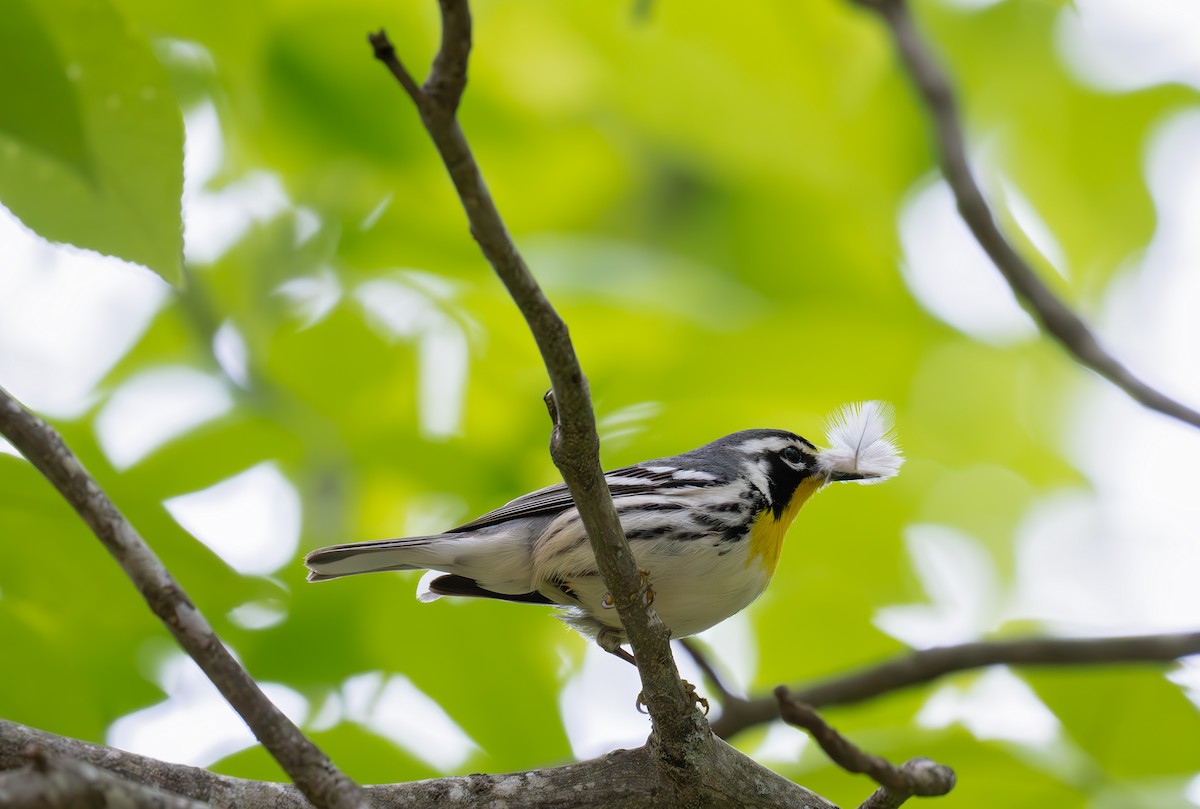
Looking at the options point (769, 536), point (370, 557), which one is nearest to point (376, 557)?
point (370, 557)

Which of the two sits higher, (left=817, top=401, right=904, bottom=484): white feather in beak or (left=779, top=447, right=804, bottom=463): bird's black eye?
(left=779, top=447, right=804, bottom=463): bird's black eye

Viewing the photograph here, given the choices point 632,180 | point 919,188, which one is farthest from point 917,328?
point 632,180

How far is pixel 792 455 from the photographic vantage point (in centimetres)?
468

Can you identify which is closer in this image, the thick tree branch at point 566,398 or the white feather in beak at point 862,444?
the thick tree branch at point 566,398

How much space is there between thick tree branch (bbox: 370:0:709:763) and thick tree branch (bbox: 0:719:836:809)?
0.10 metres

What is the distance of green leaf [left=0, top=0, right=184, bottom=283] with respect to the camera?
2.26m

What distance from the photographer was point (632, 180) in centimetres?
662

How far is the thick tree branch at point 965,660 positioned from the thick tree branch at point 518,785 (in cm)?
25

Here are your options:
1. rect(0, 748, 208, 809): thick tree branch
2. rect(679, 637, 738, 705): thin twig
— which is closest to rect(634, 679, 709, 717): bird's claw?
rect(679, 637, 738, 705): thin twig

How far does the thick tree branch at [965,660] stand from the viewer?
278 centimetres

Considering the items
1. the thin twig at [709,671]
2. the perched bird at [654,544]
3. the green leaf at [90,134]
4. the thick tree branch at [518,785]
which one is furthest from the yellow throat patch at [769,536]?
the green leaf at [90,134]

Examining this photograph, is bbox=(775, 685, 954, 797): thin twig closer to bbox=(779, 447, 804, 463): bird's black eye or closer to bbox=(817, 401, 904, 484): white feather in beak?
bbox=(817, 401, 904, 484): white feather in beak

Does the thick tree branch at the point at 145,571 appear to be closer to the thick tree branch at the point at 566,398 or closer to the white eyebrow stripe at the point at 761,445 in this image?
the thick tree branch at the point at 566,398

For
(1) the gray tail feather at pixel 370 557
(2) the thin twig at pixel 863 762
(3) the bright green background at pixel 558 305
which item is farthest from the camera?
(1) the gray tail feather at pixel 370 557
